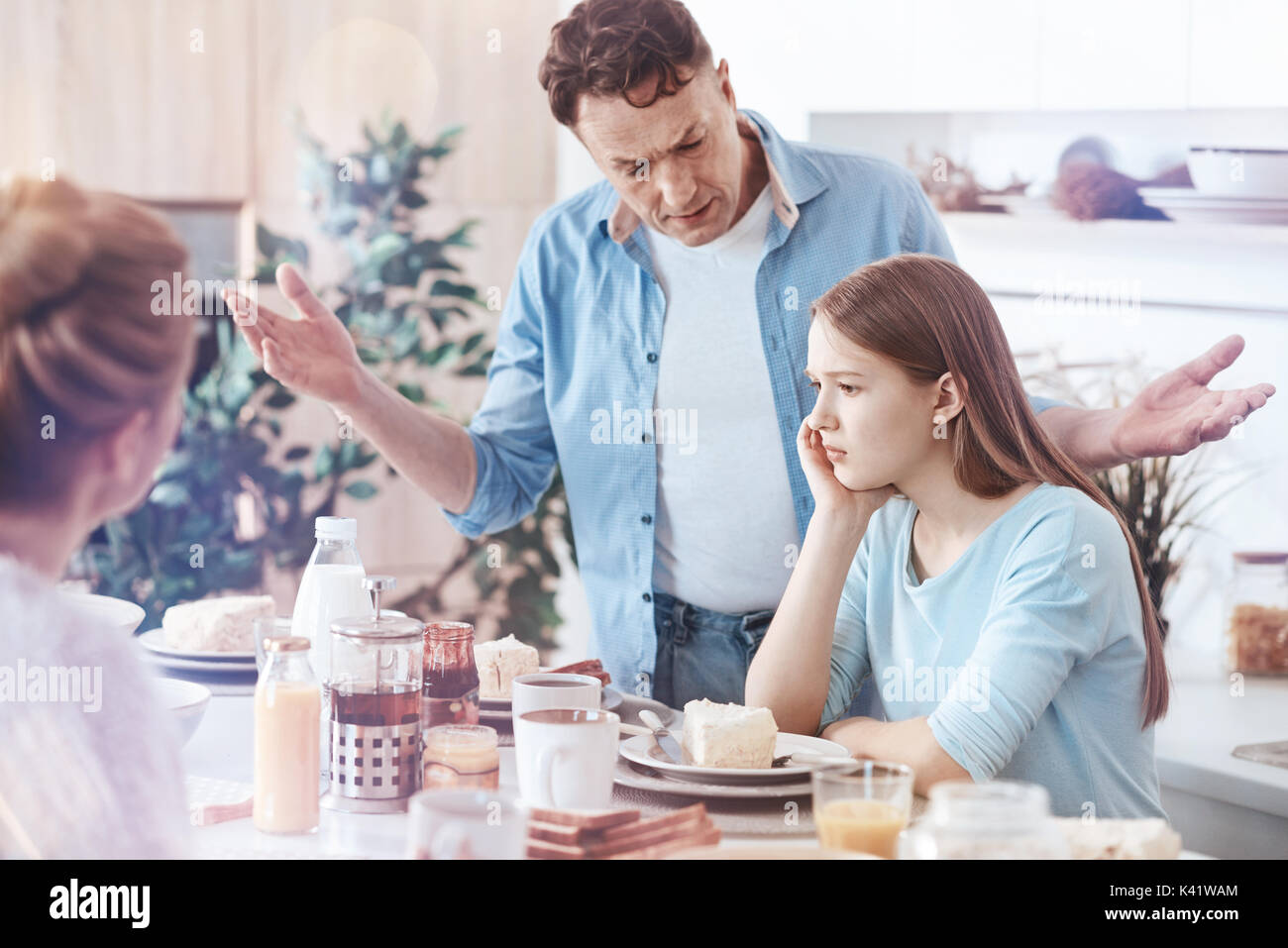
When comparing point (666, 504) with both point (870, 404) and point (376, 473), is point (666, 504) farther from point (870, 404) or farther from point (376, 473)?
point (376, 473)

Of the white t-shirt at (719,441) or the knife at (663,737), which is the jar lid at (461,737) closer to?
the knife at (663,737)

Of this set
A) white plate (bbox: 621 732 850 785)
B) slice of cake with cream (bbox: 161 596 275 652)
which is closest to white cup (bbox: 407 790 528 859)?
white plate (bbox: 621 732 850 785)

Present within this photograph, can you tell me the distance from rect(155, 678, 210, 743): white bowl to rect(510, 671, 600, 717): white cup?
33cm

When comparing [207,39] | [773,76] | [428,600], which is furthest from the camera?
[207,39]

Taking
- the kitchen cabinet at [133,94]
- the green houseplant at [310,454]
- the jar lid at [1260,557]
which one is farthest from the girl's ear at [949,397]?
the kitchen cabinet at [133,94]

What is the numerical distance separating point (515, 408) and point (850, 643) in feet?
2.33

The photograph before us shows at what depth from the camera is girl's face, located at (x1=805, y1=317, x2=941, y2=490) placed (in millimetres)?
1520

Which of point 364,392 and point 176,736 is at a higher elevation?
point 364,392

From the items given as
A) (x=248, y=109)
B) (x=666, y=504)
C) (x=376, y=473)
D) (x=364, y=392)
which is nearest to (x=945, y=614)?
(x=666, y=504)

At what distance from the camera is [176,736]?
2.96ft

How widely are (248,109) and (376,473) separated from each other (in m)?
1.16

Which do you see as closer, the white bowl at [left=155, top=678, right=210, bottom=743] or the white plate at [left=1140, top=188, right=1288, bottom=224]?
the white bowl at [left=155, top=678, right=210, bottom=743]

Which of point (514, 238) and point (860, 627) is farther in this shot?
point (514, 238)

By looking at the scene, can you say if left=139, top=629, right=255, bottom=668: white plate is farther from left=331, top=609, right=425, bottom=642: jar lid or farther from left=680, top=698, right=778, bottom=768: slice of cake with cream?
left=680, top=698, right=778, bottom=768: slice of cake with cream
